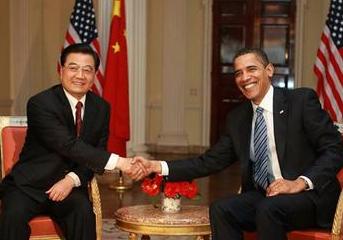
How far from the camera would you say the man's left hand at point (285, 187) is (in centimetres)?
330

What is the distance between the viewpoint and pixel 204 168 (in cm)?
370

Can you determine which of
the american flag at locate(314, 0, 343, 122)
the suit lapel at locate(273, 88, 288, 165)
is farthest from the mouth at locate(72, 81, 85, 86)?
the american flag at locate(314, 0, 343, 122)

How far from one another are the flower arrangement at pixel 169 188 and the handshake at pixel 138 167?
5 cm

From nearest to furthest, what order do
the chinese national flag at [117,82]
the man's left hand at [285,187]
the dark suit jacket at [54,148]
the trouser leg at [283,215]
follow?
the trouser leg at [283,215]
the man's left hand at [285,187]
the dark suit jacket at [54,148]
the chinese national flag at [117,82]

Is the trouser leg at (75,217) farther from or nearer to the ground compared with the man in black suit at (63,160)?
nearer to the ground

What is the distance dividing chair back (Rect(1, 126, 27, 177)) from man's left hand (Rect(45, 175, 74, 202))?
50 cm

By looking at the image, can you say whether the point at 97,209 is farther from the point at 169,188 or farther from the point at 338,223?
the point at 338,223

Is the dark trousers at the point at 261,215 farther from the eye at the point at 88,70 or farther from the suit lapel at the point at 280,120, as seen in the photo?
the eye at the point at 88,70

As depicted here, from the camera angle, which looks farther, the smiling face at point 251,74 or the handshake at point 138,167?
Answer: the handshake at point 138,167

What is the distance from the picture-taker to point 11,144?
3.93 metres

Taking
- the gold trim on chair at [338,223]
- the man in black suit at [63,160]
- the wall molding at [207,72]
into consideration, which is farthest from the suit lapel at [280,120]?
the wall molding at [207,72]

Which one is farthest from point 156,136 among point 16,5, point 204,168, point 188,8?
point 204,168

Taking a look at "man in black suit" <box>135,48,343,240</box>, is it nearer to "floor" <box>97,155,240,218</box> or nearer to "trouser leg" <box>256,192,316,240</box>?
"trouser leg" <box>256,192,316,240</box>

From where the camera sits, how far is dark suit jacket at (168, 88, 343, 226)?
3381 millimetres
